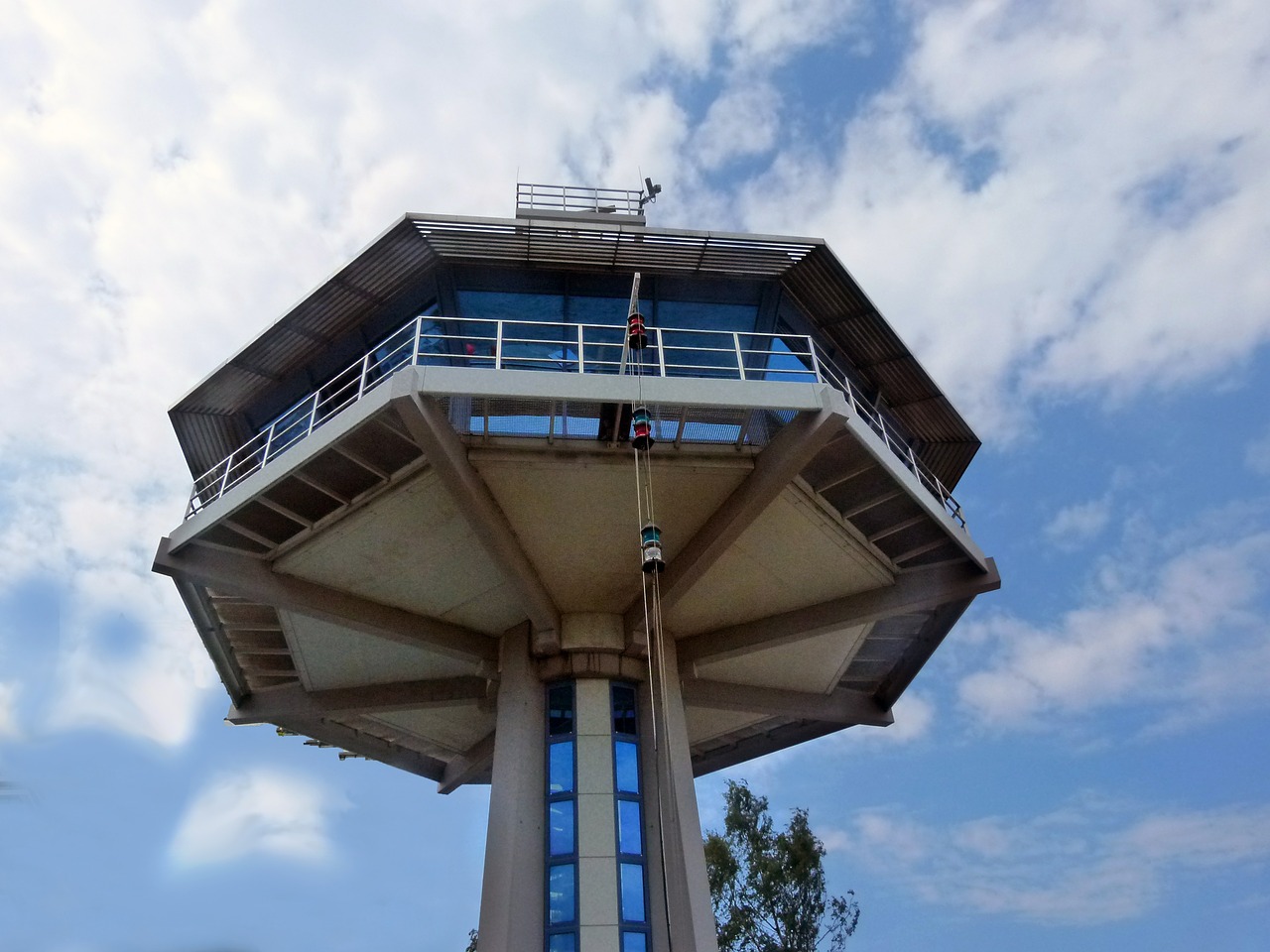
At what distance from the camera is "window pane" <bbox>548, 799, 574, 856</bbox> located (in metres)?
17.1

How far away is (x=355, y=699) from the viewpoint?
2158 cm

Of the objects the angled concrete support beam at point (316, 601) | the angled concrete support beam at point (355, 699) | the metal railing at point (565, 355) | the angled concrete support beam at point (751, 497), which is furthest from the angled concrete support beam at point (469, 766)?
the metal railing at point (565, 355)

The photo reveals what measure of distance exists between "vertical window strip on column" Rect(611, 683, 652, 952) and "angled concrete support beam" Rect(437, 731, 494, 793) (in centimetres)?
601

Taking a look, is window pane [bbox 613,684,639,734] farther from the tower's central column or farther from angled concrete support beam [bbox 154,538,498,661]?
angled concrete support beam [bbox 154,538,498,661]

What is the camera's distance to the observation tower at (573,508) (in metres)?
15.1

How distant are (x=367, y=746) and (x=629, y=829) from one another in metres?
10.4

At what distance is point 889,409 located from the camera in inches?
818

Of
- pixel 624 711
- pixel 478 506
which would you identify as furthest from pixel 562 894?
pixel 478 506

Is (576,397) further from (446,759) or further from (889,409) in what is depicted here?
(446,759)

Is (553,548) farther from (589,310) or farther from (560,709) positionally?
(589,310)

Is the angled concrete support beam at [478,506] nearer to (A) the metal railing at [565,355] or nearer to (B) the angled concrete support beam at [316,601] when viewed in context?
(B) the angled concrete support beam at [316,601]

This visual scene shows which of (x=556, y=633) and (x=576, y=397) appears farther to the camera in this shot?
(x=556, y=633)

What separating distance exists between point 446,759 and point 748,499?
1506 centimetres

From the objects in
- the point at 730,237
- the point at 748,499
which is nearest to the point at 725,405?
the point at 748,499
